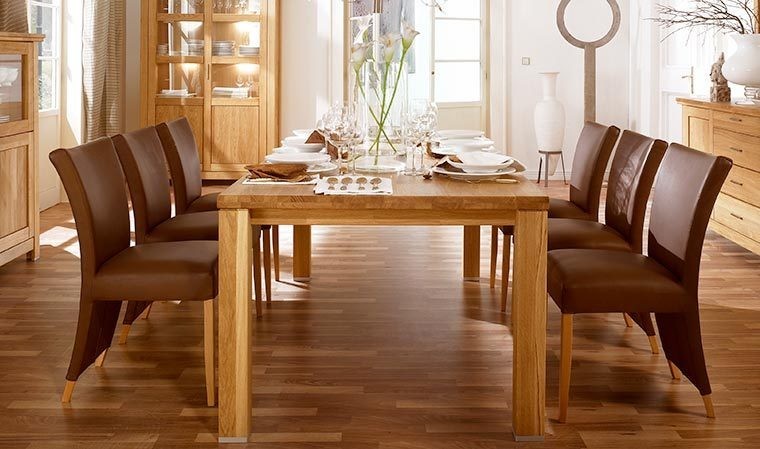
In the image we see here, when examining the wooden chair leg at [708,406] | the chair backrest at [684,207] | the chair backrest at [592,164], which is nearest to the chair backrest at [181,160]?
→ the chair backrest at [592,164]

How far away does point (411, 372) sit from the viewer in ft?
10.9

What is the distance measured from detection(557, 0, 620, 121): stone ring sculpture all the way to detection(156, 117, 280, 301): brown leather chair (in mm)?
4747

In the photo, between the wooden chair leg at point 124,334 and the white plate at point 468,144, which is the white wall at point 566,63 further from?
the wooden chair leg at point 124,334

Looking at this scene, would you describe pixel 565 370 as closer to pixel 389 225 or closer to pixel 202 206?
pixel 389 225

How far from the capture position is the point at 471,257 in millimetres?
4730

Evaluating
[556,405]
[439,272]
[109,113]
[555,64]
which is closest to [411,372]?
[556,405]

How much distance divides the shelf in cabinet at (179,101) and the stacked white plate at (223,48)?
0.41 meters

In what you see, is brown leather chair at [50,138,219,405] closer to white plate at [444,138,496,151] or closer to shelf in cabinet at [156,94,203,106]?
white plate at [444,138,496,151]

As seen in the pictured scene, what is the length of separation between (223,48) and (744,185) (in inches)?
176

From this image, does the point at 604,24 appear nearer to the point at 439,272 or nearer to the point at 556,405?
the point at 439,272

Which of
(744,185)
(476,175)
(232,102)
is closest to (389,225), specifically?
(476,175)

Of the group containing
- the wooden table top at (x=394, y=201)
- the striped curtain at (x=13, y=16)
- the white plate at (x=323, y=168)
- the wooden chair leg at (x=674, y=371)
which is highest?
the striped curtain at (x=13, y=16)

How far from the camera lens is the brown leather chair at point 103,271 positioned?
9.43ft

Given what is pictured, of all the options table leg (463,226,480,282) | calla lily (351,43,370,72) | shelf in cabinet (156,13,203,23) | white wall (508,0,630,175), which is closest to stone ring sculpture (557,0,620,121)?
white wall (508,0,630,175)
